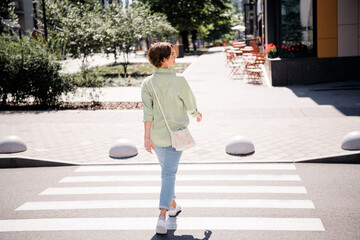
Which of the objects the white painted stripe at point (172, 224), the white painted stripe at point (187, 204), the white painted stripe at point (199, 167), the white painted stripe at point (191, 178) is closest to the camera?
the white painted stripe at point (172, 224)

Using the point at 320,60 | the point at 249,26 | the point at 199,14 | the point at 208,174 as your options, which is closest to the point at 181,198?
the point at 208,174

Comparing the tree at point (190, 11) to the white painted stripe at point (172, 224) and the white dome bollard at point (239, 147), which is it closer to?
the white dome bollard at point (239, 147)

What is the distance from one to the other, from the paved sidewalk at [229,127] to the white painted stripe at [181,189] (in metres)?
1.32

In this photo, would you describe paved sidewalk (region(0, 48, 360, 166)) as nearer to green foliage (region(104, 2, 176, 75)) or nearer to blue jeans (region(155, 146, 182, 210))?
blue jeans (region(155, 146, 182, 210))

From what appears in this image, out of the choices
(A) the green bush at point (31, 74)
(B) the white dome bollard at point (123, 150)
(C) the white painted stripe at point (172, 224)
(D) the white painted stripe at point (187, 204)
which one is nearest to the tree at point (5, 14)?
(A) the green bush at point (31, 74)

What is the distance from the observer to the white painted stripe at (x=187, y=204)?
17.3 ft

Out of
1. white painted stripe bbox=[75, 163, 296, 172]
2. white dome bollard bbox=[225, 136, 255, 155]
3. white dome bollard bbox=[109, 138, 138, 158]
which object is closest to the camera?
white painted stripe bbox=[75, 163, 296, 172]

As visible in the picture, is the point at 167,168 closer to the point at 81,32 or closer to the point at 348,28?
the point at 348,28

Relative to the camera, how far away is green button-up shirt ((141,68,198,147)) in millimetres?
4430

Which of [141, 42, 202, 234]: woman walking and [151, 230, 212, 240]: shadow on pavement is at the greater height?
[141, 42, 202, 234]: woman walking

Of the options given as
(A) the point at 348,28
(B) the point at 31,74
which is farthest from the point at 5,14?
(A) the point at 348,28

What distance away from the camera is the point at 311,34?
58.4ft

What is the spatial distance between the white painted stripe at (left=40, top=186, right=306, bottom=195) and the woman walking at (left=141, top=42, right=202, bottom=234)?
1461 mm

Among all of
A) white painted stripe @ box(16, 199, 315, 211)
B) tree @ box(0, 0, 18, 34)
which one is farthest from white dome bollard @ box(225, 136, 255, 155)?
tree @ box(0, 0, 18, 34)
